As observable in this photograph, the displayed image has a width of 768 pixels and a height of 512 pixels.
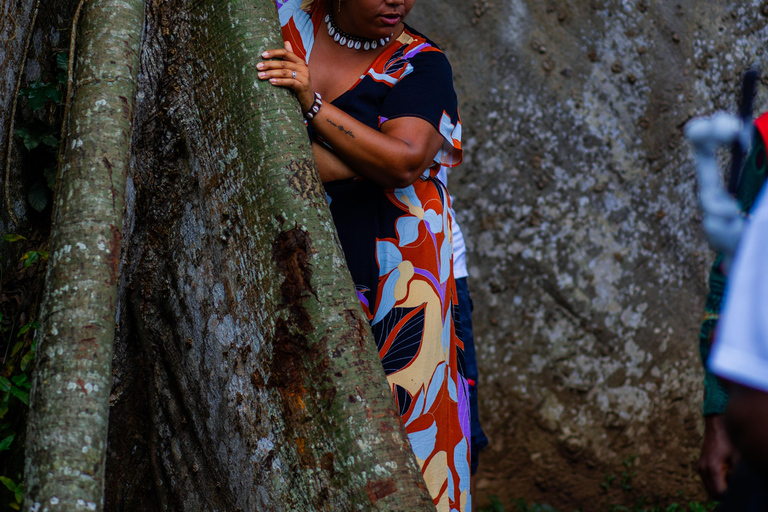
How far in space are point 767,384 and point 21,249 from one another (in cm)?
186

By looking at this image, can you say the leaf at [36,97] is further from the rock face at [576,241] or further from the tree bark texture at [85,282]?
the rock face at [576,241]

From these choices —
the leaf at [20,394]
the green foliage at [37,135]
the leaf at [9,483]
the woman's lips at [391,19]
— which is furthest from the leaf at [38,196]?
the woman's lips at [391,19]

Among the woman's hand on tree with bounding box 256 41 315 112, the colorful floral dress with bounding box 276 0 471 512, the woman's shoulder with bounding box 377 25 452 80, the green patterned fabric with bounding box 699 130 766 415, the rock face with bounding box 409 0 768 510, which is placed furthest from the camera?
the rock face with bounding box 409 0 768 510

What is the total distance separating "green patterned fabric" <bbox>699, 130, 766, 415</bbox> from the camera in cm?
99

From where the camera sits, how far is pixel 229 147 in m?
1.54

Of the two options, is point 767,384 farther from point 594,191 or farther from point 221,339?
point 594,191

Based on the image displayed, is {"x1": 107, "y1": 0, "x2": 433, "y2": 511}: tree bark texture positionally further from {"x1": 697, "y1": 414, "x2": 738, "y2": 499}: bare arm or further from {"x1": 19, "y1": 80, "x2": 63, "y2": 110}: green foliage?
{"x1": 697, "y1": 414, "x2": 738, "y2": 499}: bare arm

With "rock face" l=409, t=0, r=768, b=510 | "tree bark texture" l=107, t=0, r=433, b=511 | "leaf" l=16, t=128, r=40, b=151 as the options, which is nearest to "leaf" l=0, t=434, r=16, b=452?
"tree bark texture" l=107, t=0, r=433, b=511

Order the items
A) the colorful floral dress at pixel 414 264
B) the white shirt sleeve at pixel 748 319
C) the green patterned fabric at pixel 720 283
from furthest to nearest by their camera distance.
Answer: the colorful floral dress at pixel 414 264 < the green patterned fabric at pixel 720 283 < the white shirt sleeve at pixel 748 319

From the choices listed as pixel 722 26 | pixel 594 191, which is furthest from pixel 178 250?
pixel 722 26

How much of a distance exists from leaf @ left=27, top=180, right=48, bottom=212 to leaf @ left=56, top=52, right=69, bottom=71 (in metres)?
0.33

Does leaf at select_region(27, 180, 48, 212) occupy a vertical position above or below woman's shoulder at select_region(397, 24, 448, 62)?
below

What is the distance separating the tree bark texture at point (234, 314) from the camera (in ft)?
4.32

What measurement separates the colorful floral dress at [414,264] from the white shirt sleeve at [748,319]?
959 mm
